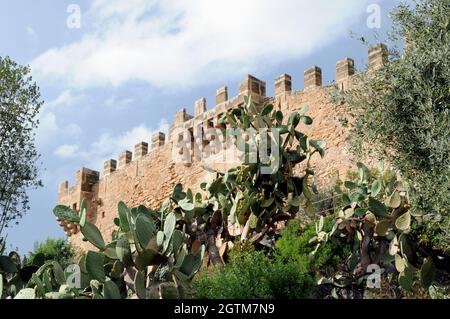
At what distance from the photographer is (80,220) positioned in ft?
27.1

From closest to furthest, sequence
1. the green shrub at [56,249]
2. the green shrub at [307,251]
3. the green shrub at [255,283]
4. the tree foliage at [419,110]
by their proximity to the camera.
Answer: the green shrub at [255,283] < the tree foliage at [419,110] < the green shrub at [307,251] < the green shrub at [56,249]

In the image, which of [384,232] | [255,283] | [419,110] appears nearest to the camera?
[255,283]

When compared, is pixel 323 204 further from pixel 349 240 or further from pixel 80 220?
pixel 80 220

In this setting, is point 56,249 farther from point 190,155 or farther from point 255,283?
point 255,283

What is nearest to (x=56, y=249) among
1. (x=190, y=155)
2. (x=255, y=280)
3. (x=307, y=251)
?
(x=190, y=155)

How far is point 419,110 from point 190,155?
14.0 metres

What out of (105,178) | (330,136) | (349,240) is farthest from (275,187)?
(105,178)

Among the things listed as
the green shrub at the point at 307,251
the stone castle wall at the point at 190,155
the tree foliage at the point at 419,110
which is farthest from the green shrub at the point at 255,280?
the stone castle wall at the point at 190,155

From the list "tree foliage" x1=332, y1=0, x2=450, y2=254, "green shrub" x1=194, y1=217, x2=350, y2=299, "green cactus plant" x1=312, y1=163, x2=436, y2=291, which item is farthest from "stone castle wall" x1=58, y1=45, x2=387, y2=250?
"green shrub" x1=194, y1=217, x2=350, y2=299

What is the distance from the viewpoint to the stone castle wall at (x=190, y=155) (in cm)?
1777

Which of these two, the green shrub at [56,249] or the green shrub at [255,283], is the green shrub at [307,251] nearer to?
the green shrub at [255,283]

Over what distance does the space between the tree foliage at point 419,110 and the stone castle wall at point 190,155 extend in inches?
29.4

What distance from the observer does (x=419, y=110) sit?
9.74 meters

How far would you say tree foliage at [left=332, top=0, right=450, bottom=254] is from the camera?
916 cm
